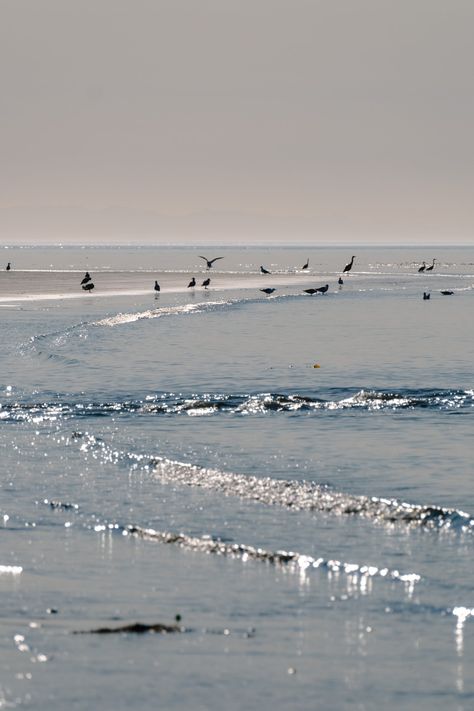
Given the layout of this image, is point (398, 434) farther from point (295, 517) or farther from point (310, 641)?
point (310, 641)

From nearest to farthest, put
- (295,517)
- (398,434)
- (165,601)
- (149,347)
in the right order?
(165,601) < (295,517) < (398,434) < (149,347)

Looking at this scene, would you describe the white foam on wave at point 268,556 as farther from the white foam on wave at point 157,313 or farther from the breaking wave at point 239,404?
the white foam on wave at point 157,313

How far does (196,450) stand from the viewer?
789 inches

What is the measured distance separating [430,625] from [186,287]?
7689 cm

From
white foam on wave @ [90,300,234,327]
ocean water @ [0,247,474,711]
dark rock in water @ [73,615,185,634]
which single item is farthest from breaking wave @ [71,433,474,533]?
white foam on wave @ [90,300,234,327]

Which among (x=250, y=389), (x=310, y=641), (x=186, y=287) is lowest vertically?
(x=310, y=641)

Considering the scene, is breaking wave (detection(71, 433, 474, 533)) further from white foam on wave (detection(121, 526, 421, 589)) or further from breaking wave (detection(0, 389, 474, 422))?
breaking wave (detection(0, 389, 474, 422))

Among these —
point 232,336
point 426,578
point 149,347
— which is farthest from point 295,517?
point 232,336

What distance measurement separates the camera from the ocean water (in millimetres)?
9789

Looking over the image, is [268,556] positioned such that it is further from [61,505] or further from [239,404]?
[239,404]

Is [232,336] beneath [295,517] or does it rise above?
above

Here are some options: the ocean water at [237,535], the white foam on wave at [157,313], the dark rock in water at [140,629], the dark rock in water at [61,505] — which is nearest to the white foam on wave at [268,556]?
the ocean water at [237,535]

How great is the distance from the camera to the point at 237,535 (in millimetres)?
14250

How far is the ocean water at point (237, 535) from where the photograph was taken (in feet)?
32.1
